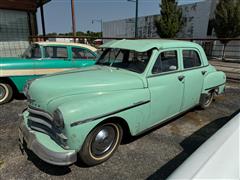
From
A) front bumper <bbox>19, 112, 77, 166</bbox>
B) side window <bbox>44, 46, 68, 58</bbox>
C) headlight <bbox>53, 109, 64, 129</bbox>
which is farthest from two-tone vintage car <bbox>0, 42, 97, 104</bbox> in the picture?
headlight <bbox>53, 109, 64, 129</bbox>

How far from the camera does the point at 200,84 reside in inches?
157

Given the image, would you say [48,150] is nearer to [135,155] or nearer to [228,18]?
[135,155]

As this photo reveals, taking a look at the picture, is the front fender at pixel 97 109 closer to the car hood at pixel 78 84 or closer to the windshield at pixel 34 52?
the car hood at pixel 78 84

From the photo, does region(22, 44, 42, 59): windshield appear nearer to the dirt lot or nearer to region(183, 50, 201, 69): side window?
the dirt lot

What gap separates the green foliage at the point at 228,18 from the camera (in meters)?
16.8

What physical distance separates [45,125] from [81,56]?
12.0 ft

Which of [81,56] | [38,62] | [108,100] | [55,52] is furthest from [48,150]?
[81,56]

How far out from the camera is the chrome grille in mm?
2283

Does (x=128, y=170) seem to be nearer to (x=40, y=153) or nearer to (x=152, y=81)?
(x=40, y=153)

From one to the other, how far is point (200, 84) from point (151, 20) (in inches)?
1063

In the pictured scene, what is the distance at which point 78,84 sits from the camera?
2732 millimetres

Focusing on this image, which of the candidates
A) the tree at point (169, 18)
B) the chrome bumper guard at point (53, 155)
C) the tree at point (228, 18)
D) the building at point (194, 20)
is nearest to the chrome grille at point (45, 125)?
the chrome bumper guard at point (53, 155)

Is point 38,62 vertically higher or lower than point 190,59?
lower

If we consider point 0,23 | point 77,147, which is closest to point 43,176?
point 77,147
